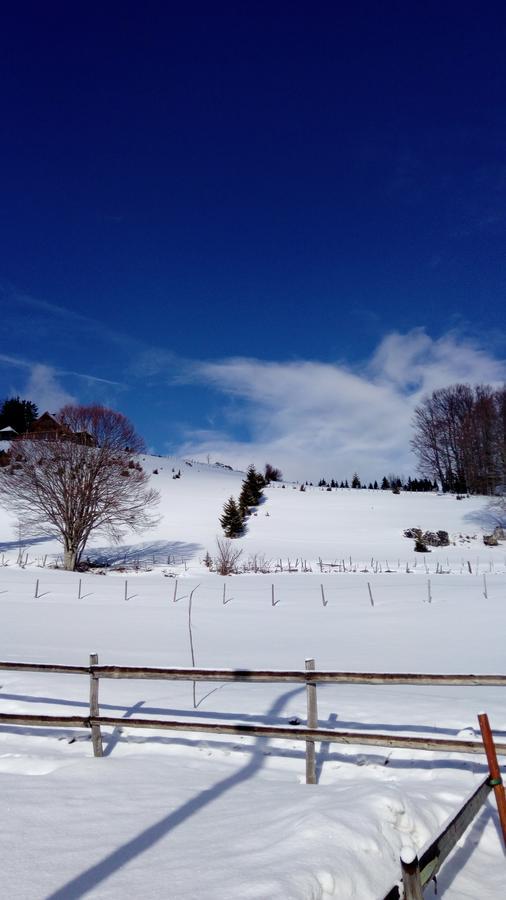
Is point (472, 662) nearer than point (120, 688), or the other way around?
point (120, 688)

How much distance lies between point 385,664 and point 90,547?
34.7 metres

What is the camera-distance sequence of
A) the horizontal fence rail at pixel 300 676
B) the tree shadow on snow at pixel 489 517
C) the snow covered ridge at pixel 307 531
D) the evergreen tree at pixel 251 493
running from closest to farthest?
the horizontal fence rail at pixel 300 676
the snow covered ridge at pixel 307 531
the tree shadow on snow at pixel 489 517
the evergreen tree at pixel 251 493

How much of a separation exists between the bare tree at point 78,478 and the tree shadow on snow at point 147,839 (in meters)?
28.4

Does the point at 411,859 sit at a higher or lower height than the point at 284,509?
lower

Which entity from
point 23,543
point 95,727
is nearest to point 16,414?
point 23,543

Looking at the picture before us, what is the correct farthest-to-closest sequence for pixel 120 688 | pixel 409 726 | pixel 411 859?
pixel 120 688 → pixel 409 726 → pixel 411 859

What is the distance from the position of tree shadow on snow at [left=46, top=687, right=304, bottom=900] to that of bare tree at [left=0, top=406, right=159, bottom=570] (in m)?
28.4

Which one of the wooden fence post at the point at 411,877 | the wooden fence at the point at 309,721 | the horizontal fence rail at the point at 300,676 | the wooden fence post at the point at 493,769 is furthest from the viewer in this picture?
the horizontal fence rail at the point at 300,676

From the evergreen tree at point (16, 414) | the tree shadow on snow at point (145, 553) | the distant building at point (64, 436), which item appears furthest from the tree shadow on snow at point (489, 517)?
the evergreen tree at point (16, 414)

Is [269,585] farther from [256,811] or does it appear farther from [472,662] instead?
[256,811]

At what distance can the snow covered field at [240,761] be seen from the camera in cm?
395

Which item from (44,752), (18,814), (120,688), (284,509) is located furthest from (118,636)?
(284,509)

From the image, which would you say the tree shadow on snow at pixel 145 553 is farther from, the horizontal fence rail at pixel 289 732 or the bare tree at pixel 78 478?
the horizontal fence rail at pixel 289 732

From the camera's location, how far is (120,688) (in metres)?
10.0
